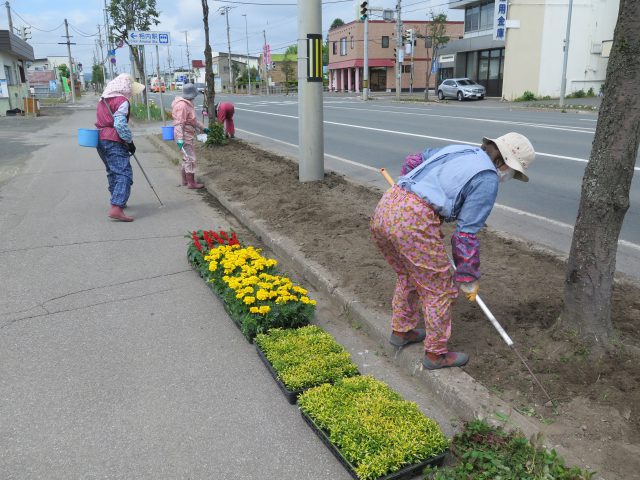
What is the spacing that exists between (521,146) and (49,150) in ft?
49.7

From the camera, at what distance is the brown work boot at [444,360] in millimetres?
3217

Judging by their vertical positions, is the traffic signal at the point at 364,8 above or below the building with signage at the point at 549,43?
above

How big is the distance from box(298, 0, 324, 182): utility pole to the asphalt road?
1228mm

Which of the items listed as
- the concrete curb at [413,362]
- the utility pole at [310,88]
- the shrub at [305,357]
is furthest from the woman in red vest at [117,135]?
the shrub at [305,357]

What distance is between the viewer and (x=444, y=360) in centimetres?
323

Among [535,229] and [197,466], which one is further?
[535,229]

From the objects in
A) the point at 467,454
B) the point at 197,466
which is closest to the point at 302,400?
the point at 197,466

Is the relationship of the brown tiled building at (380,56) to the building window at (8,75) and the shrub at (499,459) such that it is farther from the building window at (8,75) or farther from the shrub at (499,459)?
the shrub at (499,459)

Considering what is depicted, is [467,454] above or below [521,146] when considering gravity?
below

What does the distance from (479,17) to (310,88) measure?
126 feet

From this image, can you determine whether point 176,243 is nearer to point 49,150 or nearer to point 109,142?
point 109,142

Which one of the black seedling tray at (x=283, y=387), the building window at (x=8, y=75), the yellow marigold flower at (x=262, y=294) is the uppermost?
the building window at (x=8, y=75)

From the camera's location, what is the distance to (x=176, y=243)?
249 inches

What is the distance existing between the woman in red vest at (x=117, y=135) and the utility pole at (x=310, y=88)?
231 centimetres
